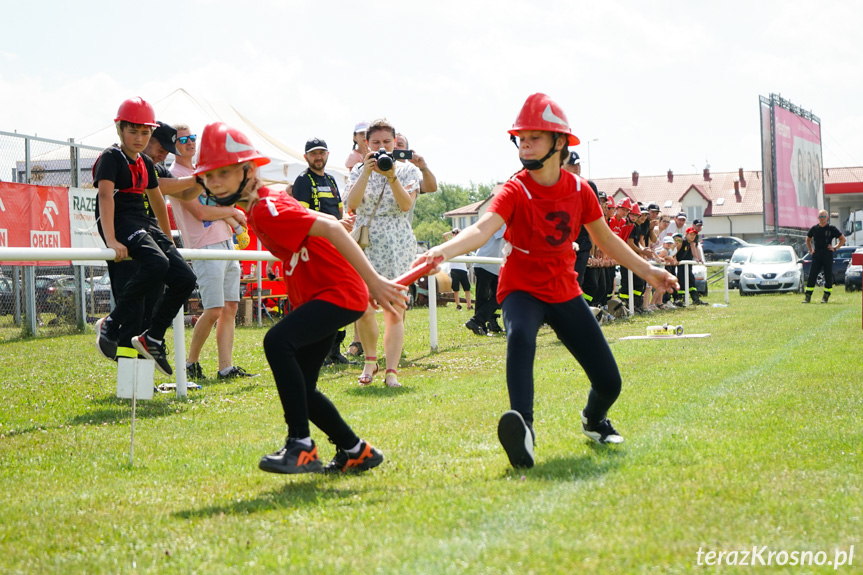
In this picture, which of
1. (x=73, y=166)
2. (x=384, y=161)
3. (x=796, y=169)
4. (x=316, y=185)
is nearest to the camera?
(x=384, y=161)

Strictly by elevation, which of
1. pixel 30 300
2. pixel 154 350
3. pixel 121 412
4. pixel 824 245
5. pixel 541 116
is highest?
pixel 541 116

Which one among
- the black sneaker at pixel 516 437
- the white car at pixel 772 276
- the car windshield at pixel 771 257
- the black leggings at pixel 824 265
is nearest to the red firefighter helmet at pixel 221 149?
the black sneaker at pixel 516 437

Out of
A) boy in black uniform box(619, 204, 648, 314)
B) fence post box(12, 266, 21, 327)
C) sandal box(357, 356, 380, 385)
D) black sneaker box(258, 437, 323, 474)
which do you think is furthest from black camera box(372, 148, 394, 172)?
fence post box(12, 266, 21, 327)

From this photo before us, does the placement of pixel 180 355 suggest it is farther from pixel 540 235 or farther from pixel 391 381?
pixel 540 235

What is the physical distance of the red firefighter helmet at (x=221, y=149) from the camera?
405 centimetres

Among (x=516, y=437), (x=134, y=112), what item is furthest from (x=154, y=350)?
(x=516, y=437)

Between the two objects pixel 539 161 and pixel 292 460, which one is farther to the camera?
pixel 539 161

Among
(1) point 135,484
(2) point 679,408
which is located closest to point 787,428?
(2) point 679,408

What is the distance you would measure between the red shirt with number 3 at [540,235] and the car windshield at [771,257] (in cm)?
2749

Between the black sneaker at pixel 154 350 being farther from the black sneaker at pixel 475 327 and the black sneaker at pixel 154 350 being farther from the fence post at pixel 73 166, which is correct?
the fence post at pixel 73 166

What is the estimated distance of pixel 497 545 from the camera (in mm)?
2988

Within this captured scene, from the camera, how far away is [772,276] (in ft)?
94.6

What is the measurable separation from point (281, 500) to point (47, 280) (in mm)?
13805

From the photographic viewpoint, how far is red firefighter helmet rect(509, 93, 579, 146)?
4.55 m
